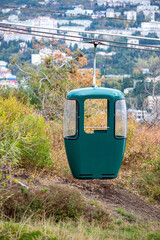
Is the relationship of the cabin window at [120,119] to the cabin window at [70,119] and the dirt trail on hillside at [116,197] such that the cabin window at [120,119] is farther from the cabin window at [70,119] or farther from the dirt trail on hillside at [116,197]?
the dirt trail on hillside at [116,197]

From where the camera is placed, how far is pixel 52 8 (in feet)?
132

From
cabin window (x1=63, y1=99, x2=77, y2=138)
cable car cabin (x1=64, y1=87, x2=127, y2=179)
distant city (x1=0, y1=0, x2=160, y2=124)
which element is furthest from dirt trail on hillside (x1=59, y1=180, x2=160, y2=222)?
distant city (x1=0, y1=0, x2=160, y2=124)

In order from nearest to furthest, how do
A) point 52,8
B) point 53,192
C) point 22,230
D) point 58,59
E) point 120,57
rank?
point 22,230, point 53,192, point 58,59, point 120,57, point 52,8

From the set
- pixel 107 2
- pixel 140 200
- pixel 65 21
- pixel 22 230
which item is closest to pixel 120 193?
pixel 140 200

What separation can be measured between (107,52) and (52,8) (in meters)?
10.2

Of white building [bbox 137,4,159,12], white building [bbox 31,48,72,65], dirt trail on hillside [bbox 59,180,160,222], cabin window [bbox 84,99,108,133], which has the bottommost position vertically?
dirt trail on hillside [bbox 59,180,160,222]

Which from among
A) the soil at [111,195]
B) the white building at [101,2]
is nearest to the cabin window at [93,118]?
the soil at [111,195]

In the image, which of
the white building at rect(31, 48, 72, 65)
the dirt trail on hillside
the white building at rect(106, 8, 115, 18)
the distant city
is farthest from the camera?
the white building at rect(106, 8, 115, 18)

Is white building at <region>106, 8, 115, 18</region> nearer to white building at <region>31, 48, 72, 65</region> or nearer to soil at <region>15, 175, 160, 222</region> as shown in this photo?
white building at <region>31, 48, 72, 65</region>

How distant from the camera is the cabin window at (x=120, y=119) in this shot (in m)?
7.42

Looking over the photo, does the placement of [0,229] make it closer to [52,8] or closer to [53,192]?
[53,192]

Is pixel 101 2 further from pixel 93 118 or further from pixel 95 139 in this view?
pixel 95 139

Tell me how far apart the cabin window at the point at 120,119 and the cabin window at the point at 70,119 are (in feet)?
2.62

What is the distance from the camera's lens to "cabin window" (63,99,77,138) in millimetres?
7355
